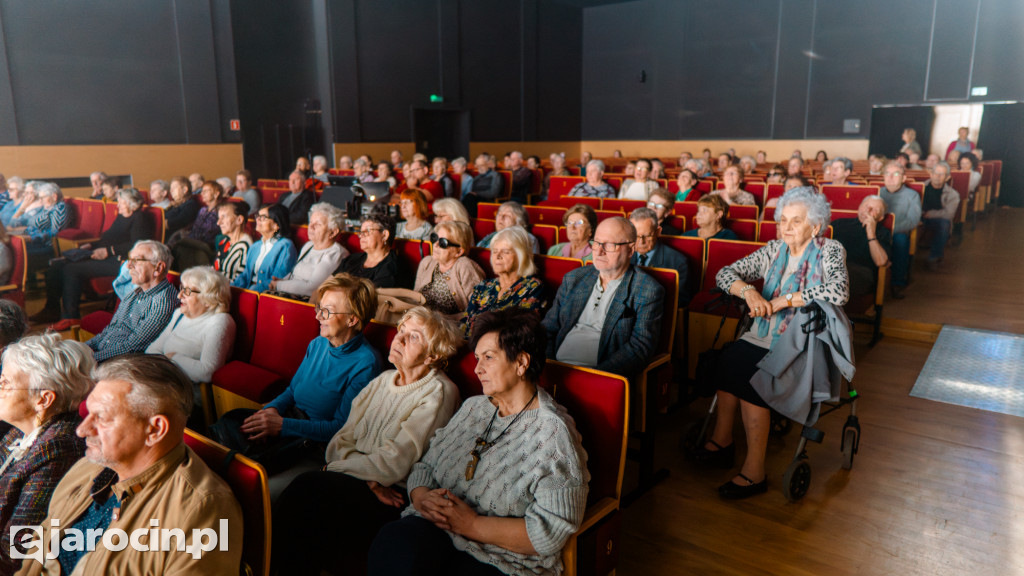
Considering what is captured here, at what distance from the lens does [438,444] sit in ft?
6.56

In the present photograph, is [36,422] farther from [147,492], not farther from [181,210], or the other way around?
[181,210]

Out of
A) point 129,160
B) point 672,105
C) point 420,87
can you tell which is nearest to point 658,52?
point 672,105

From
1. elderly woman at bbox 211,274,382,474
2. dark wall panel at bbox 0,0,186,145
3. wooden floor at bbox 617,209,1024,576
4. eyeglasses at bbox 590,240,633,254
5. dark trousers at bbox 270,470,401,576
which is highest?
dark wall panel at bbox 0,0,186,145

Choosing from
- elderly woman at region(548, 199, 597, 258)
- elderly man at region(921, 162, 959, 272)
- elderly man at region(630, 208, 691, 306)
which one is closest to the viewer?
elderly man at region(630, 208, 691, 306)

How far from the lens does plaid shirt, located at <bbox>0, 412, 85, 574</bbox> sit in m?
1.73

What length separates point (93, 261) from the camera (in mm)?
5422

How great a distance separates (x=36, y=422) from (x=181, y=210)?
507cm

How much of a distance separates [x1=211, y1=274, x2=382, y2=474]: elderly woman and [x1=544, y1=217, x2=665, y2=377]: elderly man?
0.88 m

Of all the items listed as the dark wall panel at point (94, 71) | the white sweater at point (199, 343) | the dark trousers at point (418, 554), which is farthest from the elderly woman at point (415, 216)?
the dark wall panel at point (94, 71)

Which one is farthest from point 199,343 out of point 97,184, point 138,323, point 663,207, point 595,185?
point 97,184

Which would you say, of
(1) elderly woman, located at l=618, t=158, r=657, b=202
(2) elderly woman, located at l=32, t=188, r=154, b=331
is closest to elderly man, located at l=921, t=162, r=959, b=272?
(1) elderly woman, located at l=618, t=158, r=657, b=202

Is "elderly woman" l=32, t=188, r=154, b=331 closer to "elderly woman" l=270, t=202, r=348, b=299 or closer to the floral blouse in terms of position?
"elderly woman" l=270, t=202, r=348, b=299

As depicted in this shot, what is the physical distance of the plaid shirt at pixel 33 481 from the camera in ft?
5.68

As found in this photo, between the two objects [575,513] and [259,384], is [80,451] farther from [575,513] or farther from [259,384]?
[575,513]
